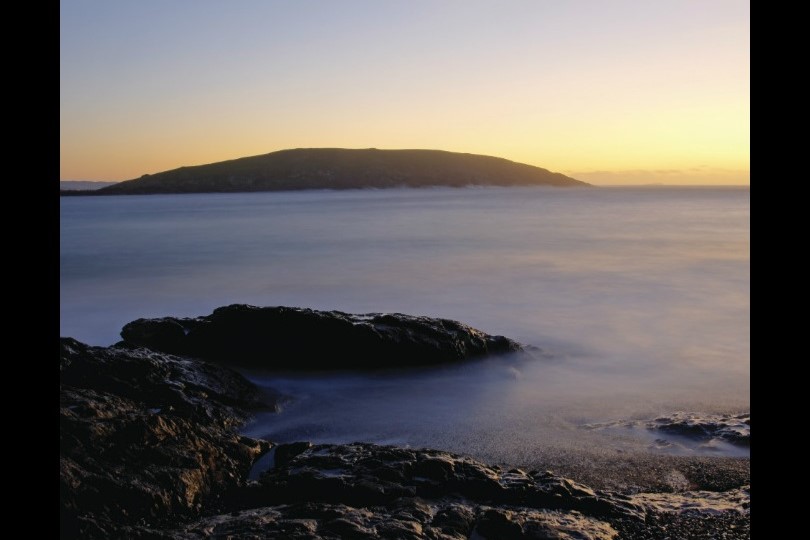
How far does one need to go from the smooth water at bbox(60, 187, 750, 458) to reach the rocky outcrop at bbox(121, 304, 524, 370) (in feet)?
1.21

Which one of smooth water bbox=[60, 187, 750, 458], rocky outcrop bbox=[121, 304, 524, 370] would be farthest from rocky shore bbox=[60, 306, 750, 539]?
rocky outcrop bbox=[121, 304, 524, 370]

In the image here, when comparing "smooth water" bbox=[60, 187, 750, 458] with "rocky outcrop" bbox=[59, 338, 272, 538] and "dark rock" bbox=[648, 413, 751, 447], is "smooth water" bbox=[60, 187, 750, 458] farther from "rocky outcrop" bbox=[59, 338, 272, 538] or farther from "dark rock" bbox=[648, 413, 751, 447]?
"rocky outcrop" bbox=[59, 338, 272, 538]

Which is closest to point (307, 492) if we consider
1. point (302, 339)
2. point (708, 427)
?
point (708, 427)

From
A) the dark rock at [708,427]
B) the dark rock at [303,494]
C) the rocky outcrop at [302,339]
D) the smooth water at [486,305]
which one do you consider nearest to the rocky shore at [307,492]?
the dark rock at [303,494]

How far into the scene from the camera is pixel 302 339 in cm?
757

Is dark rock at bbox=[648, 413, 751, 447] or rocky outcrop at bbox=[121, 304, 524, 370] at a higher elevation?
rocky outcrop at bbox=[121, 304, 524, 370]

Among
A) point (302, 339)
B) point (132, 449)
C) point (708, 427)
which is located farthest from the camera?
point (302, 339)

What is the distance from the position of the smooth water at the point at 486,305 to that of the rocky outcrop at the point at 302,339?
0.37 metres

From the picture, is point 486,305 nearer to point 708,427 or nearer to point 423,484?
point 708,427

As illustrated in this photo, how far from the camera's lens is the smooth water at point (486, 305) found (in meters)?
6.00

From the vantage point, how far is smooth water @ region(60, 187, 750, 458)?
600cm

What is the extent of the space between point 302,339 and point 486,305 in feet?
18.9
